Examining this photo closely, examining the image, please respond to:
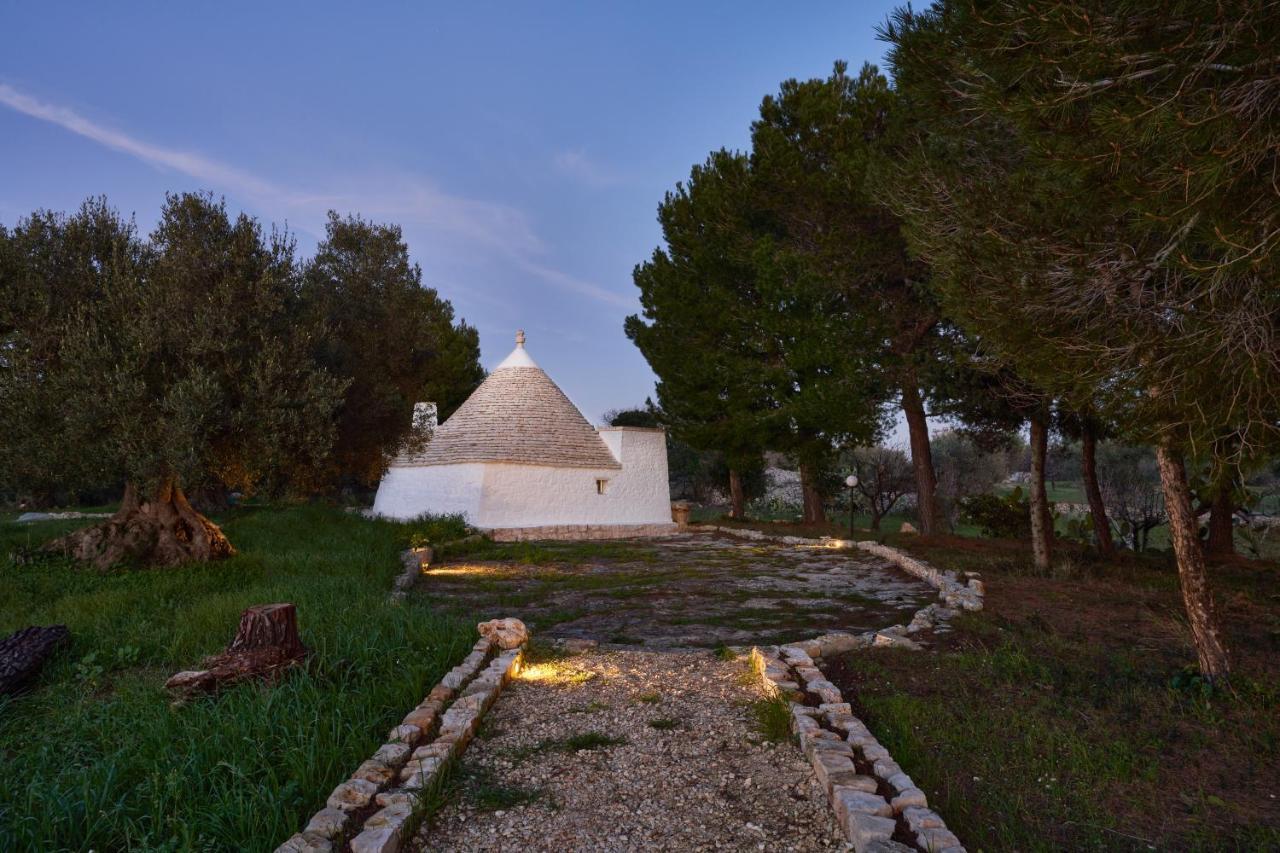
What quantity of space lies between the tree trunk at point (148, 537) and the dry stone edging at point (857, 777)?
9.91m

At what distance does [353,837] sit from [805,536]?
53.9 feet

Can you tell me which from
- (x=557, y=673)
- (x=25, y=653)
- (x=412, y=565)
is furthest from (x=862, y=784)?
(x=412, y=565)

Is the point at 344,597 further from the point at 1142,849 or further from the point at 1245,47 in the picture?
the point at 1245,47

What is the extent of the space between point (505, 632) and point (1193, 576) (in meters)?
5.83

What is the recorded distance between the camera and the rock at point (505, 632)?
6.73m

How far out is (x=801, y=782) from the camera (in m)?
4.05

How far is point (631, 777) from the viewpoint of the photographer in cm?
415

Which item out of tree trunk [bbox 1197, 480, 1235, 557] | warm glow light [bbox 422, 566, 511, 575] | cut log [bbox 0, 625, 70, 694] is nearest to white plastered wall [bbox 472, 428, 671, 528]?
warm glow light [bbox 422, 566, 511, 575]

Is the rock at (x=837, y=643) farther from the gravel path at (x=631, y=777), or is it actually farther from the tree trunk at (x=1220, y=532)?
the tree trunk at (x=1220, y=532)

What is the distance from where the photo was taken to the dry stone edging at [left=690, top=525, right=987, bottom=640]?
6.89 meters

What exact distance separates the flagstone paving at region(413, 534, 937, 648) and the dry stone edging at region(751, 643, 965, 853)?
2224 millimetres

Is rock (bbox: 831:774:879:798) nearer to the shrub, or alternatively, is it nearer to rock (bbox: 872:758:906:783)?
rock (bbox: 872:758:906:783)

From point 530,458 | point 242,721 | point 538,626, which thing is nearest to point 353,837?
point 242,721

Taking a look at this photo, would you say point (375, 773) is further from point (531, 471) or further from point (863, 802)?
point (531, 471)
